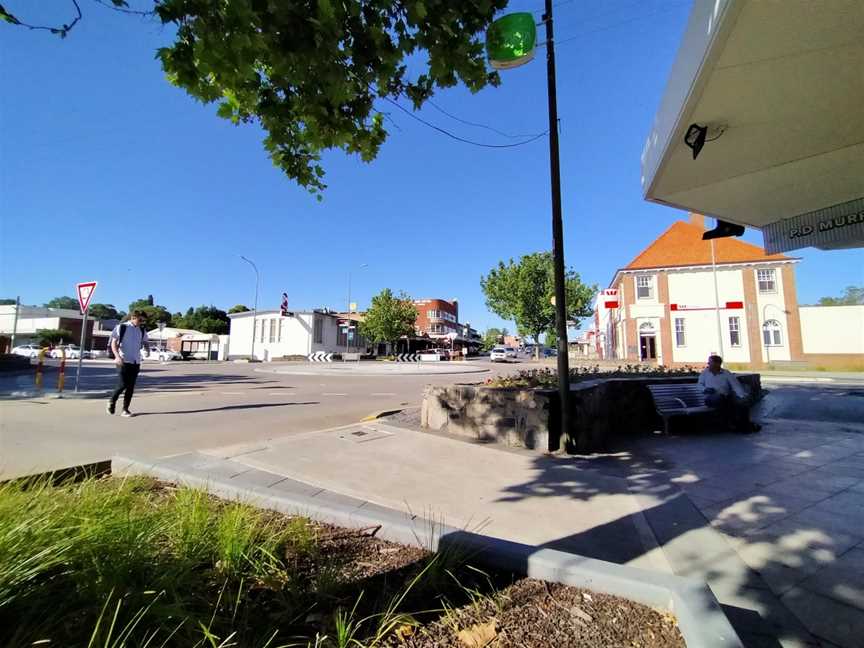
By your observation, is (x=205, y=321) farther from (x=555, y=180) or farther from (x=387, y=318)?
(x=555, y=180)

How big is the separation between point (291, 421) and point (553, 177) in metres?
6.36

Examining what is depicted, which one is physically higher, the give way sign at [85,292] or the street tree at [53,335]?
the street tree at [53,335]

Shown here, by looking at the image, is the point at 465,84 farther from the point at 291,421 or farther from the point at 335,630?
the point at 291,421

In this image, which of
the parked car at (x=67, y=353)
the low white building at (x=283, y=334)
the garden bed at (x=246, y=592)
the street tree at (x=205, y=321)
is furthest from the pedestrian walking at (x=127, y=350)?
the street tree at (x=205, y=321)

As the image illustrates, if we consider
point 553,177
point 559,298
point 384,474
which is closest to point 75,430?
point 384,474

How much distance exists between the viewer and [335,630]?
1567 mm

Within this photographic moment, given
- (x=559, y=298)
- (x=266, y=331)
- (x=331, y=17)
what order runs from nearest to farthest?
(x=331, y=17) → (x=559, y=298) → (x=266, y=331)

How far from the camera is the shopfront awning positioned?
281 centimetres

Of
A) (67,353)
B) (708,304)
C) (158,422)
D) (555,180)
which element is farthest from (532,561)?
(67,353)

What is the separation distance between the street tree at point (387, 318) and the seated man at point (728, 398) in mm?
45562

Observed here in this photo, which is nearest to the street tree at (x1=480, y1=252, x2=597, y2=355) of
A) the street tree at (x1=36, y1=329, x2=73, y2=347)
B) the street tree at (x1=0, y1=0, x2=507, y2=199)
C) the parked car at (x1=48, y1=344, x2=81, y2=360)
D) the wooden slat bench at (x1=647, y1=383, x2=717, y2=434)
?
the wooden slat bench at (x1=647, y1=383, x2=717, y2=434)

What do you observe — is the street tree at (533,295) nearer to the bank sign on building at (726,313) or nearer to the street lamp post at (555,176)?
the bank sign on building at (726,313)

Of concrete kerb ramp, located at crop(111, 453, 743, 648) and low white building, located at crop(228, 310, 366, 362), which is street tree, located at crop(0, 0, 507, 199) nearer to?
concrete kerb ramp, located at crop(111, 453, 743, 648)

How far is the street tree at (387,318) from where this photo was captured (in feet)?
169
